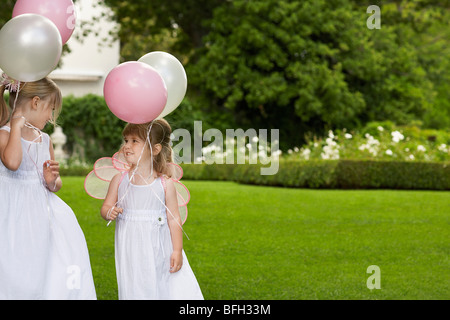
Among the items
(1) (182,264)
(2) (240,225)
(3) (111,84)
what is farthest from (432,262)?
(3) (111,84)

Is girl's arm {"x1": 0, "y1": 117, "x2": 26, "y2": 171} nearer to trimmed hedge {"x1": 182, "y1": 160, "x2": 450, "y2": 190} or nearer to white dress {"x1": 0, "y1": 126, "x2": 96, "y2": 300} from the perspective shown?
white dress {"x1": 0, "y1": 126, "x2": 96, "y2": 300}

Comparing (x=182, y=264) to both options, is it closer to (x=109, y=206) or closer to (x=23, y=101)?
(x=109, y=206)

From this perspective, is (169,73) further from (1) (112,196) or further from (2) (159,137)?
(1) (112,196)

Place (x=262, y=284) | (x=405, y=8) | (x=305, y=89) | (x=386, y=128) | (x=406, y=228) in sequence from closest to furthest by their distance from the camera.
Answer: (x=262, y=284), (x=406, y=228), (x=386, y=128), (x=305, y=89), (x=405, y=8)

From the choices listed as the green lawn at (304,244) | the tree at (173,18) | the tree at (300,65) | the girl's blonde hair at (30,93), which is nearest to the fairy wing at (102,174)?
the girl's blonde hair at (30,93)

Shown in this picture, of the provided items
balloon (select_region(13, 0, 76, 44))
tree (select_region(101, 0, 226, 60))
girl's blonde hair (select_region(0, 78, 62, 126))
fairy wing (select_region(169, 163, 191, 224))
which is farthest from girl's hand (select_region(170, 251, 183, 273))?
tree (select_region(101, 0, 226, 60))

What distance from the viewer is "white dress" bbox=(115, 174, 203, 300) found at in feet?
10.00

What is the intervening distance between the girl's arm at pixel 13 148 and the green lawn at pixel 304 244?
1884 millimetres

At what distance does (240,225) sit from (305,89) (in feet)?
44.2

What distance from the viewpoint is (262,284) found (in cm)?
499

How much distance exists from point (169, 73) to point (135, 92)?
1.62ft

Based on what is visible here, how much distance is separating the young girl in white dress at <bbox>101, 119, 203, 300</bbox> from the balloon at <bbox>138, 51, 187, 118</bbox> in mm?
329

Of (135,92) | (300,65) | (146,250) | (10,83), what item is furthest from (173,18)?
(146,250)

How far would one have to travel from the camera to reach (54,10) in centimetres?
332
